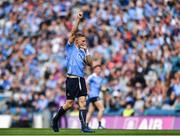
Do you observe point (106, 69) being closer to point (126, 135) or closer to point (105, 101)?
point (105, 101)

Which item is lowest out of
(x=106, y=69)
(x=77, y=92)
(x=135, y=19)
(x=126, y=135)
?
(x=126, y=135)

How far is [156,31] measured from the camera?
1126 inches

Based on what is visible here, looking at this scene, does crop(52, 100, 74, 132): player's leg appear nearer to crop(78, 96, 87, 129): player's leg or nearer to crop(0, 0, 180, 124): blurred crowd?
crop(78, 96, 87, 129): player's leg

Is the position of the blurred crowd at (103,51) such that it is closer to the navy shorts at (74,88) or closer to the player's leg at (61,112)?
the player's leg at (61,112)

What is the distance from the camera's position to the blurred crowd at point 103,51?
2627 cm

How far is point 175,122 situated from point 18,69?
913 centimetres

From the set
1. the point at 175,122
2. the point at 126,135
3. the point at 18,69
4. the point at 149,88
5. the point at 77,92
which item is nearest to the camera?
the point at 126,135

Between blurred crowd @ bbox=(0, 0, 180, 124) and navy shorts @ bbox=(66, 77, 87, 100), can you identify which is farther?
blurred crowd @ bbox=(0, 0, 180, 124)

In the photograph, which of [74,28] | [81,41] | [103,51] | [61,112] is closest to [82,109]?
[61,112]

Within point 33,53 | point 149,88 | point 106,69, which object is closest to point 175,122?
point 149,88

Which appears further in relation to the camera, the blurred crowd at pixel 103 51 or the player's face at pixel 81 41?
the blurred crowd at pixel 103 51

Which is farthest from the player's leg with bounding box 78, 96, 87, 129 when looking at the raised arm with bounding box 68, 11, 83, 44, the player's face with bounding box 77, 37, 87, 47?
the raised arm with bounding box 68, 11, 83, 44

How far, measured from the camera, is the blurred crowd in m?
26.3

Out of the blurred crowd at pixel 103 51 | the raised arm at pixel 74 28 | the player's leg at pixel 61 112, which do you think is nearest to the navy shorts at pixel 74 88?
the player's leg at pixel 61 112
